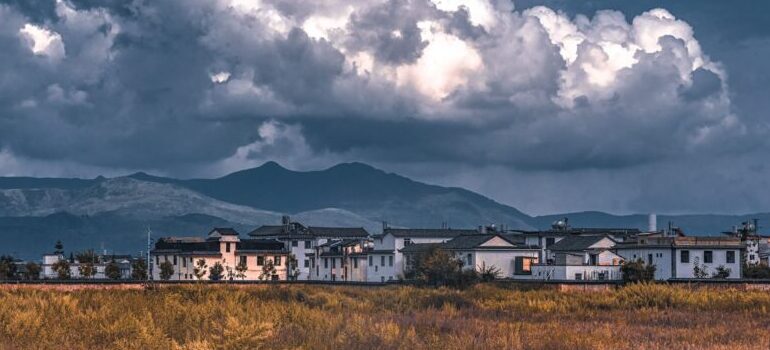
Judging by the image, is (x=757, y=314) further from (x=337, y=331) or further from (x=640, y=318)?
(x=337, y=331)

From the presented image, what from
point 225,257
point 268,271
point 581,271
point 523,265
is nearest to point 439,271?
point 581,271

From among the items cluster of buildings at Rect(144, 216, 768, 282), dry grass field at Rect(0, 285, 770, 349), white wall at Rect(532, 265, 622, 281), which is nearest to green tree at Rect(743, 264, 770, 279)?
cluster of buildings at Rect(144, 216, 768, 282)

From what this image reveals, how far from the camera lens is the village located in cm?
10594

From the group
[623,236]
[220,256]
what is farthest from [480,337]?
[220,256]

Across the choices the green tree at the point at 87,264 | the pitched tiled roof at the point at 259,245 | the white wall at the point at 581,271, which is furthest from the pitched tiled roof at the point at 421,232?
the green tree at the point at 87,264

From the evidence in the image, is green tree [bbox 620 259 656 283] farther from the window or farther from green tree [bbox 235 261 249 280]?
green tree [bbox 235 261 249 280]

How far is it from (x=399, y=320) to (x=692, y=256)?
7562 cm

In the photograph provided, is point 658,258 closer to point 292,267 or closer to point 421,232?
point 421,232

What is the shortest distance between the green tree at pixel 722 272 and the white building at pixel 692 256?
0.71 feet

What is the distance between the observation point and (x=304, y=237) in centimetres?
16188

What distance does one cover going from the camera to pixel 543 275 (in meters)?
110

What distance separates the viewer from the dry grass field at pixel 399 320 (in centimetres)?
2878

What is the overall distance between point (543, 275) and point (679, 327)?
7444 cm

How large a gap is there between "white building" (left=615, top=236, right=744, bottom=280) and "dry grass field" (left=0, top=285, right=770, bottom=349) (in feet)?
183
